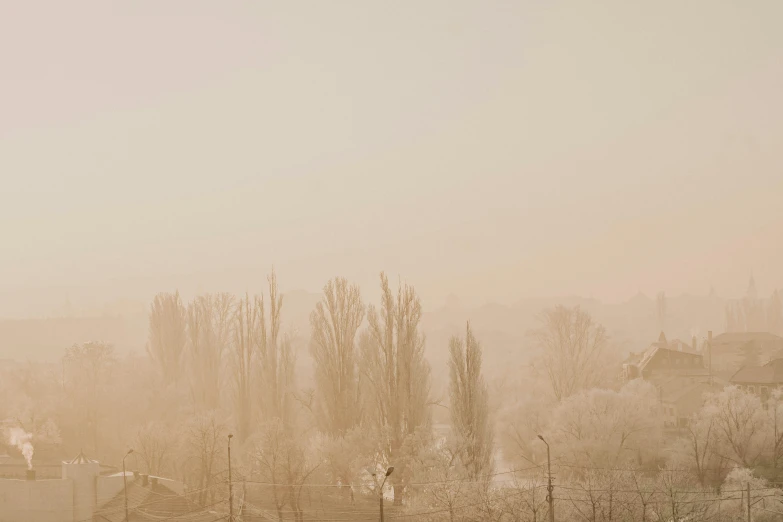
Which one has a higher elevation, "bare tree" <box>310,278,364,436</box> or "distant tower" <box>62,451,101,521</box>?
"bare tree" <box>310,278,364,436</box>

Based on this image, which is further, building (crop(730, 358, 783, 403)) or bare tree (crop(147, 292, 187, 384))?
bare tree (crop(147, 292, 187, 384))

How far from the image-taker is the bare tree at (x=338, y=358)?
51.4 meters

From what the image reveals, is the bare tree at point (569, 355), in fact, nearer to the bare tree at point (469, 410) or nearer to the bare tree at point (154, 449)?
the bare tree at point (469, 410)

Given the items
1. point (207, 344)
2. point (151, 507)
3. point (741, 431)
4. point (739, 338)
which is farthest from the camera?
point (739, 338)

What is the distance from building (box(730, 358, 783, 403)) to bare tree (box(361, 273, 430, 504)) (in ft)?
108

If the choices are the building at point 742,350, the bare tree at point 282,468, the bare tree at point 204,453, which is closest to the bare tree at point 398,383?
the bare tree at point 282,468

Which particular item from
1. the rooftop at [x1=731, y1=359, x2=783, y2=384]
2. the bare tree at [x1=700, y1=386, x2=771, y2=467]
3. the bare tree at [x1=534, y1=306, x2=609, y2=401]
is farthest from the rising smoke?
the rooftop at [x1=731, y1=359, x2=783, y2=384]

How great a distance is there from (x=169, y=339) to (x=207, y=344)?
5514 mm

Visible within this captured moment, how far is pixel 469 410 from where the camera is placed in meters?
46.8

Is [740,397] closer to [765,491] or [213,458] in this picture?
[765,491]

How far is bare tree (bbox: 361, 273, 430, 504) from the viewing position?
157 feet

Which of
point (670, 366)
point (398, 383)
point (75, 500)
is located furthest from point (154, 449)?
point (670, 366)

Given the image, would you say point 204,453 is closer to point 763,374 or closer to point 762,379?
point 762,379

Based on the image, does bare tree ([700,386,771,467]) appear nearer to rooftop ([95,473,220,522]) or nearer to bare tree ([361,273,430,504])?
bare tree ([361,273,430,504])
